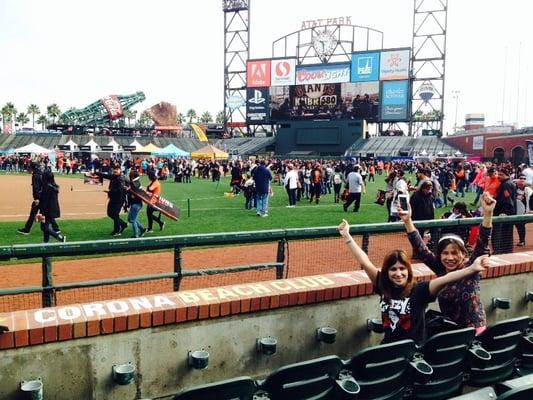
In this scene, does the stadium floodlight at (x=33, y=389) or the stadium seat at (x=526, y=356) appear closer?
the stadium floodlight at (x=33, y=389)

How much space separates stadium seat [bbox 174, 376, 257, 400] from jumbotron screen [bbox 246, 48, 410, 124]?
199ft

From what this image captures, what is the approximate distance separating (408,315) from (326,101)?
61.5 metres

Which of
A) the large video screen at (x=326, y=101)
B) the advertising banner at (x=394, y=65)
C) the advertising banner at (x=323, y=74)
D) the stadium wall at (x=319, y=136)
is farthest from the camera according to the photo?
the stadium wall at (x=319, y=136)

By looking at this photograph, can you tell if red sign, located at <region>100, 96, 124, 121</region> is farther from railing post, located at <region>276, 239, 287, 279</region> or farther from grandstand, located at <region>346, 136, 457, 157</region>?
railing post, located at <region>276, 239, 287, 279</region>

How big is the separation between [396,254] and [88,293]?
415 cm

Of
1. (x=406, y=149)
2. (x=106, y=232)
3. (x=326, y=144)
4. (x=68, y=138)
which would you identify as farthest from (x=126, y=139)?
(x=106, y=232)

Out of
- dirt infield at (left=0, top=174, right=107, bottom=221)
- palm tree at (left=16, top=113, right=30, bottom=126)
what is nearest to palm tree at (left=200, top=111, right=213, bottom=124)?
palm tree at (left=16, top=113, right=30, bottom=126)

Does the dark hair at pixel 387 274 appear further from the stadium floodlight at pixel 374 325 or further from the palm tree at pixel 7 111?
the palm tree at pixel 7 111

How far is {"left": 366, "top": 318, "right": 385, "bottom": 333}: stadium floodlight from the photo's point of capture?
3.92m

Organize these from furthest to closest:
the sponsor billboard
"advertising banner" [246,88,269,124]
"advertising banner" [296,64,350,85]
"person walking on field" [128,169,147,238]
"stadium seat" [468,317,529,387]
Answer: "advertising banner" [246,88,269,124] < the sponsor billboard < "advertising banner" [296,64,350,85] < "person walking on field" [128,169,147,238] < "stadium seat" [468,317,529,387]

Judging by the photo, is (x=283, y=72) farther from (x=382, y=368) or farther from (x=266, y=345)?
(x=382, y=368)

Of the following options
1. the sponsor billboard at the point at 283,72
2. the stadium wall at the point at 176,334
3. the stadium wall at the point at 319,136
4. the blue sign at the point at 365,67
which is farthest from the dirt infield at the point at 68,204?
the sponsor billboard at the point at 283,72

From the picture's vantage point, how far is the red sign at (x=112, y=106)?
82.3 m

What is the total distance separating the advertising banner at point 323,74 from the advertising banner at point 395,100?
16.4ft
